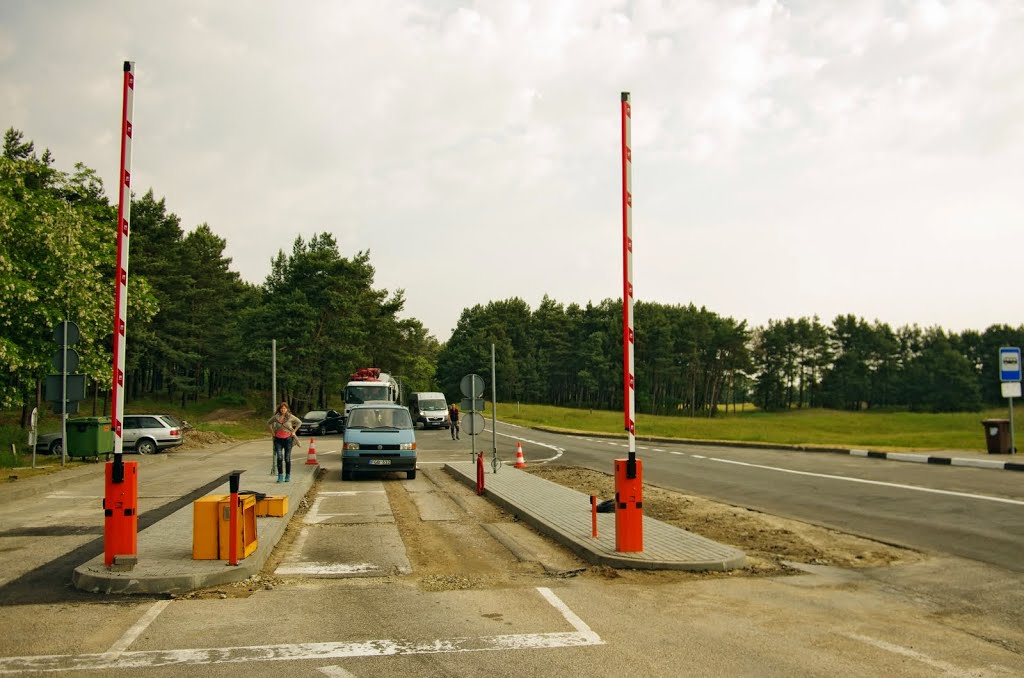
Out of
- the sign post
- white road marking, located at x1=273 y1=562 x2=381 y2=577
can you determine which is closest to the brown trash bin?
the sign post

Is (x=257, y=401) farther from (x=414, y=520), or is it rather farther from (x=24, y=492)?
(x=414, y=520)

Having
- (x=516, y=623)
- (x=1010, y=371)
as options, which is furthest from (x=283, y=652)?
(x=1010, y=371)

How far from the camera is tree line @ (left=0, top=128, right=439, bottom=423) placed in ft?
82.6

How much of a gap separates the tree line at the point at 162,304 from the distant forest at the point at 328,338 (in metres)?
0.11

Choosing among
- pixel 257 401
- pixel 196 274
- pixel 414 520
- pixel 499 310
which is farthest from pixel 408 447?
pixel 499 310

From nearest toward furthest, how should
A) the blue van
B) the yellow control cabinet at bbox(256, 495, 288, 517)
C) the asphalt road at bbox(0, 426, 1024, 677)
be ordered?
the asphalt road at bbox(0, 426, 1024, 677)
the yellow control cabinet at bbox(256, 495, 288, 517)
the blue van

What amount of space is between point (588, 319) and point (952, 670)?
12210 centimetres

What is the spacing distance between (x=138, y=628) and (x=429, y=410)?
148 feet

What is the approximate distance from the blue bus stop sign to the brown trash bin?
1.35 meters

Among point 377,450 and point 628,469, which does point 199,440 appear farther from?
point 628,469

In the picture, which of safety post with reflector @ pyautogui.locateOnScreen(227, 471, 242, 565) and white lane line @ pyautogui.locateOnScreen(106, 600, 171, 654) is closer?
white lane line @ pyautogui.locateOnScreen(106, 600, 171, 654)

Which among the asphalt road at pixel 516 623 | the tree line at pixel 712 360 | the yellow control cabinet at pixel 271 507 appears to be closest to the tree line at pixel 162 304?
the yellow control cabinet at pixel 271 507

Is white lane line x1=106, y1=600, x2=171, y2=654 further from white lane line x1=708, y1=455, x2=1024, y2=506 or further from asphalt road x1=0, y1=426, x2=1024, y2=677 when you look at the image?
white lane line x1=708, y1=455, x2=1024, y2=506

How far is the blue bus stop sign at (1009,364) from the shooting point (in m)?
22.3
